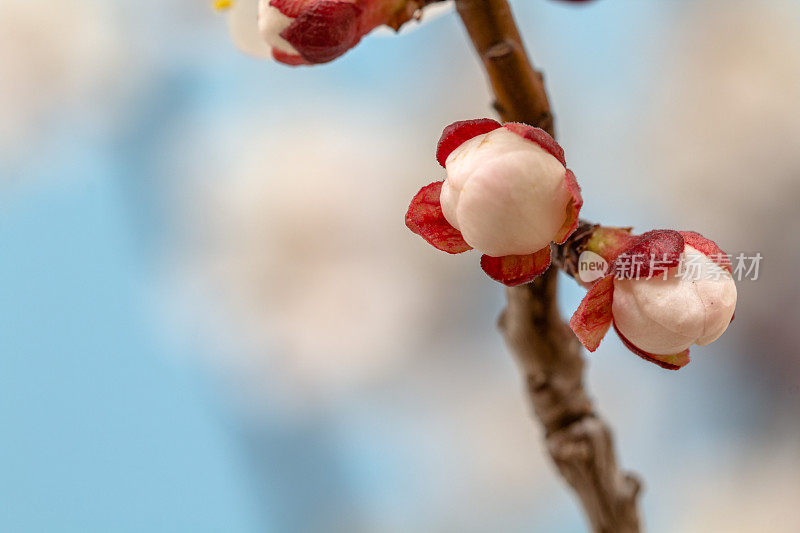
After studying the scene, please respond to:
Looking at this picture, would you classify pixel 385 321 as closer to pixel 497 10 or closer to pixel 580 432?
pixel 580 432

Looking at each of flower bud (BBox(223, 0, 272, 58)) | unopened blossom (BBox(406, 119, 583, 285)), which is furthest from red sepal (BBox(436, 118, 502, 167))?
flower bud (BBox(223, 0, 272, 58))

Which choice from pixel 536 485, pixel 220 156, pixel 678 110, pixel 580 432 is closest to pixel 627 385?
pixel 536 485

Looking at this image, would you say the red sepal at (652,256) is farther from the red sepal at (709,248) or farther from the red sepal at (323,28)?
Result: the red sepal at (323,28)

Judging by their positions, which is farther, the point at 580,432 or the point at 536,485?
the point at 536,485

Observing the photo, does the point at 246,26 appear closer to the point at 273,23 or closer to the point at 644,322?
the point at 273,23

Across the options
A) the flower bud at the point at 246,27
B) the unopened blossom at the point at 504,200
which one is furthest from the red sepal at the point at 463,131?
the flower bud at the point at 246,27
